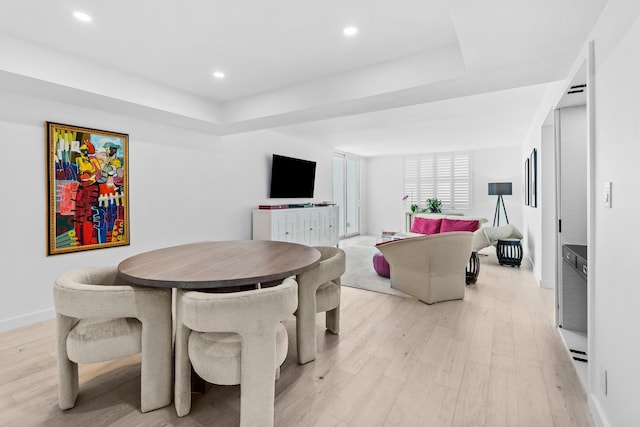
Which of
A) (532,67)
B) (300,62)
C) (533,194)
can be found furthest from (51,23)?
(533,194)

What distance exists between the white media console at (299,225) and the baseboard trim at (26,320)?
2701 mm

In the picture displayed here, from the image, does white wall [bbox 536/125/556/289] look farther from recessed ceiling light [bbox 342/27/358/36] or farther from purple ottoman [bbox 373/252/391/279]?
recessed ceiling light [bbox 342/27/358/36]

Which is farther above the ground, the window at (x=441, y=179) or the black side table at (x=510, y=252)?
the window at (x=441, y=179)

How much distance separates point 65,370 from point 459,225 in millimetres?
5816

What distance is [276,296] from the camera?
1.50 meters

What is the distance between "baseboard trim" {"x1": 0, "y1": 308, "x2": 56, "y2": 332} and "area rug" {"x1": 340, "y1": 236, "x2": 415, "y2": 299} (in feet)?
10.7

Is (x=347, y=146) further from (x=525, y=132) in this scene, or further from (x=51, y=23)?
(x=51, y=23)

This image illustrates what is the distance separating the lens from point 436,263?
3.39 metres

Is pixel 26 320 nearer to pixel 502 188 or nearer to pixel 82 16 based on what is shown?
pixel 82 16

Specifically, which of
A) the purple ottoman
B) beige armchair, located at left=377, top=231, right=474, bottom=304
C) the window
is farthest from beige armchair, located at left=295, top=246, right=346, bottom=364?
the window

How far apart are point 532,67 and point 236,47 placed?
2.35 m

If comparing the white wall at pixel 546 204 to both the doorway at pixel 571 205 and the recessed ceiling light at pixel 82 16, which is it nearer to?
the doorway at pixel 571 205

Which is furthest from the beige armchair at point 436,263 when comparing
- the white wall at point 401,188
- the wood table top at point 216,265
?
the white wall at point 401,188

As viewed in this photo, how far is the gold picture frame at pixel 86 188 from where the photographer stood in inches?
120
